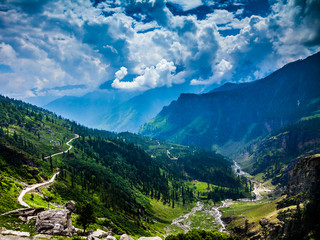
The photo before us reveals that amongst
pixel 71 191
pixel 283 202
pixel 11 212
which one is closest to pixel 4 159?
pixel 71 191

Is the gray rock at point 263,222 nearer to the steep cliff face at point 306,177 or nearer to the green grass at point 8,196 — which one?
the steep cliff face at point 306,177

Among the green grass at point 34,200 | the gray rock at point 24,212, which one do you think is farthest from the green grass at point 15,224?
the green grass at point 34,200

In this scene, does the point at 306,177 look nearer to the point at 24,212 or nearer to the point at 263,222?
the point at 263,222

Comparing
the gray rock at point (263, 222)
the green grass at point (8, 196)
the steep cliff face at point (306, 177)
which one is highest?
the green grass at point (8, 196)

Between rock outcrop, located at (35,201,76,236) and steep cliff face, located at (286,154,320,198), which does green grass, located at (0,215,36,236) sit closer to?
rock outcrop, located at (35,201,76,236)

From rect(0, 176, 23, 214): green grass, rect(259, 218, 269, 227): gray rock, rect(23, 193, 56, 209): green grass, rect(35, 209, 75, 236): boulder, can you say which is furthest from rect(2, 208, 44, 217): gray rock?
rect(259, 218, 269, 227): gray rock

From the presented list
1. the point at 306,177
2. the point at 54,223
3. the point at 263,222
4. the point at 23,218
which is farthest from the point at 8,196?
the point at 306,177
